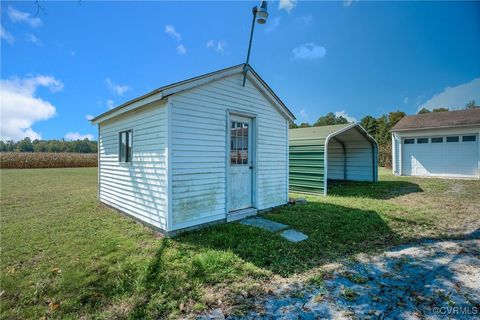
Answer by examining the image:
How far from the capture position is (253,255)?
12.0 feet

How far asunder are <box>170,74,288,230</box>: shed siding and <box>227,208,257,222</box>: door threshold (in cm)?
21

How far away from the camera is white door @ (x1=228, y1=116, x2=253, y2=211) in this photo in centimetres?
569

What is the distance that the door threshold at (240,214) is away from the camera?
5.47 meters

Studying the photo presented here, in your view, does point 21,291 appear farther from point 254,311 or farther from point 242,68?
point 242,68

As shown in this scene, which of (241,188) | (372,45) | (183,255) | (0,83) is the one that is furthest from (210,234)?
(372,45)

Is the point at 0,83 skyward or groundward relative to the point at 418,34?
groundward

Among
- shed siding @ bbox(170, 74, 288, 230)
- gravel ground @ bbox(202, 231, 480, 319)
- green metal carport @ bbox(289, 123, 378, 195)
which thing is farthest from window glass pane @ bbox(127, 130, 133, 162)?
green metal carport @ bbox(289, 123, 378, 195)

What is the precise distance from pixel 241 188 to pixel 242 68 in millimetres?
3058

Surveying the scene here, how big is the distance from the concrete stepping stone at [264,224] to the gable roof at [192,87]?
10.9ft

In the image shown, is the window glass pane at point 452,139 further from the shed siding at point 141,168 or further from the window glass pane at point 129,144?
the window glass pane at point 129,144

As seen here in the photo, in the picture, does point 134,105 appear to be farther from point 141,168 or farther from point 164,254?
point 164,254

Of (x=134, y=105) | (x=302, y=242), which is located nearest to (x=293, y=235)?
(x=302, y=242)

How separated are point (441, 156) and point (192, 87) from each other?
16.7 m

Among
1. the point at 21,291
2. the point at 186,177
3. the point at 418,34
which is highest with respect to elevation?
the point at 418,34
